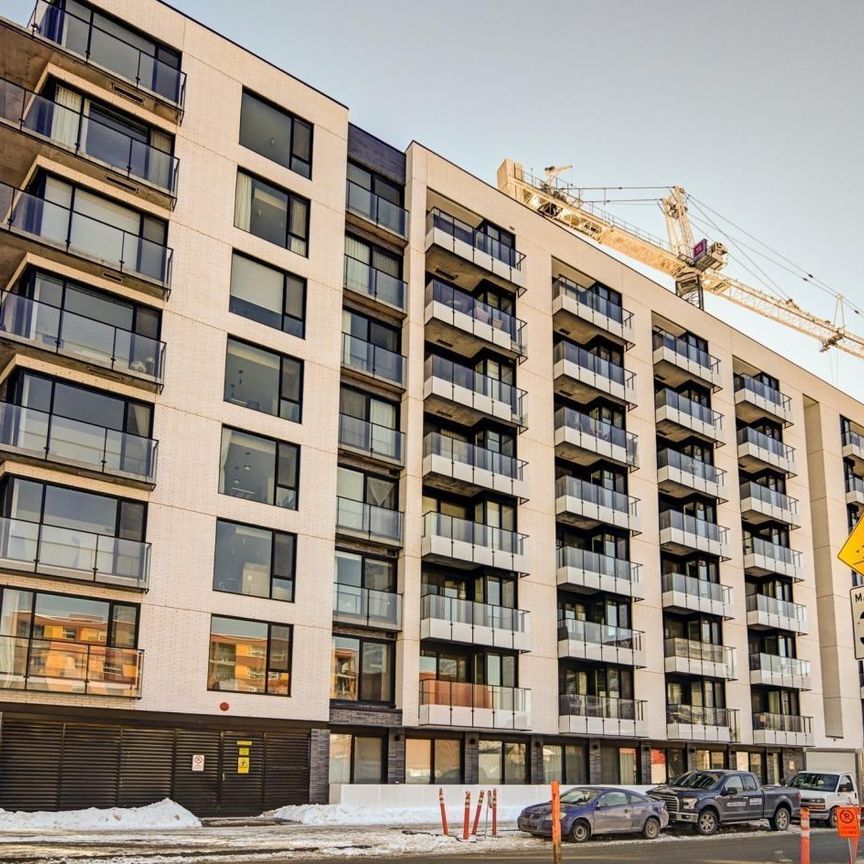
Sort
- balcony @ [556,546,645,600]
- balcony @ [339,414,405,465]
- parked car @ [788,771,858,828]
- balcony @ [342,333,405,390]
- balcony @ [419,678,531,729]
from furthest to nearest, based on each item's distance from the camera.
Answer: balcony @ [556,546,645,600] → balcony @ [342,333,405,390] → balcony @ [339,414,405,465] → balcony @ [419,678,531,729] → parked car @ [788,771,858,828]

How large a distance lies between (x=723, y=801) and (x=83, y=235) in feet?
82.4

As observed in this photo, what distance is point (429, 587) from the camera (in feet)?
126

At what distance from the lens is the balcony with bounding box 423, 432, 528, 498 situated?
126ft

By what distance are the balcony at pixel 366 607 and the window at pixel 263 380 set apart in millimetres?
6201

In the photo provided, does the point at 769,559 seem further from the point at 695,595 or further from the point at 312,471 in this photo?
the point at 312,471

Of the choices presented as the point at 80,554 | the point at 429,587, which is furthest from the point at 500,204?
the point at 80,554

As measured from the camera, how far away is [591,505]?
43938 millimetres

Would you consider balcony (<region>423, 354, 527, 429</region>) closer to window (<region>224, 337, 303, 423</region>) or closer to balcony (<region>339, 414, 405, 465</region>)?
balcony (<region>339, 414, 405, 465</region>)

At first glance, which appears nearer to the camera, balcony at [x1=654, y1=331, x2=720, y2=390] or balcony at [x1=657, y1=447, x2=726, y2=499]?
balcony at [x1=657, y1=447, x2=726, y2=499]

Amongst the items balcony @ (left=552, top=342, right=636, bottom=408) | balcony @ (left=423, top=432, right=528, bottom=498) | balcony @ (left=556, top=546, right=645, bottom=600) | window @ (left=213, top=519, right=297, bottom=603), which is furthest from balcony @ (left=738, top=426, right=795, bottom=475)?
window @ (left=213, top=519, right=297, bottom=603)

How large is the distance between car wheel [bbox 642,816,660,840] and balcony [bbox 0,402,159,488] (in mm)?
16821

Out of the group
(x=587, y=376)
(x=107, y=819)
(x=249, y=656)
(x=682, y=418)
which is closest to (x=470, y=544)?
(x=249, y=656)

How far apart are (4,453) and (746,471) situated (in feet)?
135

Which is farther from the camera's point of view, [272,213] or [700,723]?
[700,723]
